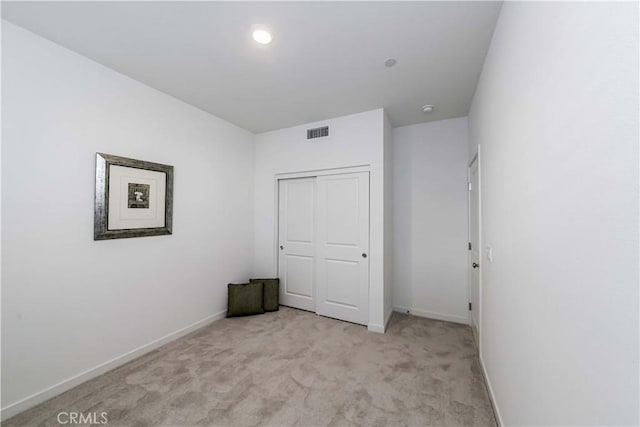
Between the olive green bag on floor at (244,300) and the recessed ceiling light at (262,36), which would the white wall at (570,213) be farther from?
the olive green bag on floor at (244,300)

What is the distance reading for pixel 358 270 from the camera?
320 centimetres

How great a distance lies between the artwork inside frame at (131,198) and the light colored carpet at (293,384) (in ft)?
4.21

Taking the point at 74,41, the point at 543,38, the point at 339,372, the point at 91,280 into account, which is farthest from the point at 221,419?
the point at 74,41

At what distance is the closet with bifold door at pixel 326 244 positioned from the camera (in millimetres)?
3188

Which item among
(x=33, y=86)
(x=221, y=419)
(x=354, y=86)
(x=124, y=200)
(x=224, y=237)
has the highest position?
(x=354, y=86)

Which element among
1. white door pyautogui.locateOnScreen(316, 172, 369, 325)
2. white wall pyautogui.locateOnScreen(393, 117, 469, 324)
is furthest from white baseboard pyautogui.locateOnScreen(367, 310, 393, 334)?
white wall pyautogui.locateOnScreen(393, 117, 469, 324)

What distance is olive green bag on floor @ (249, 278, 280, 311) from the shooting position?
11.7 ft

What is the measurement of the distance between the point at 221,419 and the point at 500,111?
111 inches

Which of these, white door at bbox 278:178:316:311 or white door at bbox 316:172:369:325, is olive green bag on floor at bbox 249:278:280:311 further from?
white door at bbox 316:172:369:325

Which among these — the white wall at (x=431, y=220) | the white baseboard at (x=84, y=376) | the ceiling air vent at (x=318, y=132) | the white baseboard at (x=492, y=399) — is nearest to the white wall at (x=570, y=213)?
the white baseboard at (x=492, y=399)

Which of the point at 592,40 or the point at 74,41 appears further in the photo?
the point at 74,41

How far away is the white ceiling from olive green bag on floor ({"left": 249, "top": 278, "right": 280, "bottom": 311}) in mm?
2461

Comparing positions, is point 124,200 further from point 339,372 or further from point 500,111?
point 500,111

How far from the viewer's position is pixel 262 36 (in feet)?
6.04
